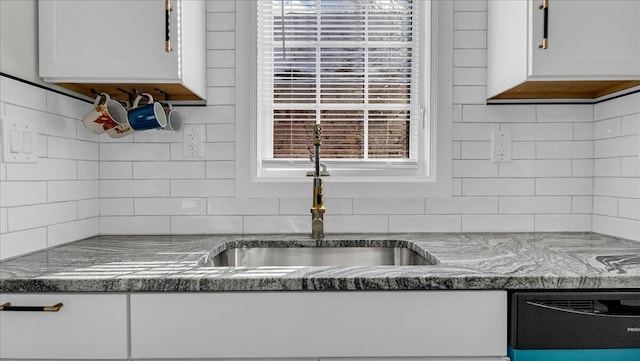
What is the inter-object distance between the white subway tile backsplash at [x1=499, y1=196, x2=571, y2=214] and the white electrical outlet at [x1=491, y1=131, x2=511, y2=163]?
173 millimetres

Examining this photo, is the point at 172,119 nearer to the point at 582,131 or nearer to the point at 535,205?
the point at 535,205

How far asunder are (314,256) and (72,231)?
92 cm

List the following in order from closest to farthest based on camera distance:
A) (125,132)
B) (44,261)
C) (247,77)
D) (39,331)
→ (39,331), (44,261), (125,132), (247,77)

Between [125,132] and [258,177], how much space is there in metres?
0.55

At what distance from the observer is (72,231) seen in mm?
1760

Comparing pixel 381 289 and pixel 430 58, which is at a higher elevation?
pixel 430 58

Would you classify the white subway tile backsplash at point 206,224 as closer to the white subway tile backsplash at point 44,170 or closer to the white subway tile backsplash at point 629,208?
the white subway tile backsplash at point 44,170

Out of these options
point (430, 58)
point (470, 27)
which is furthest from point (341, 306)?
point (470, 27)

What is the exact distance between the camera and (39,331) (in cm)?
120

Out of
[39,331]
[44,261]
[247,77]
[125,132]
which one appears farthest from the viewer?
[247,77]

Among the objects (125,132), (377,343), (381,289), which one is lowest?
(377,343)

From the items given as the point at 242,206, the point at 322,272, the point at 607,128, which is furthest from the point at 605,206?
the point at 242,206

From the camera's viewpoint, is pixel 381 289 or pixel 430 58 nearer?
pixel 381 289

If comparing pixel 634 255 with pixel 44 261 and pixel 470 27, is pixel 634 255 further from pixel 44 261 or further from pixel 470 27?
pixel 44 261
